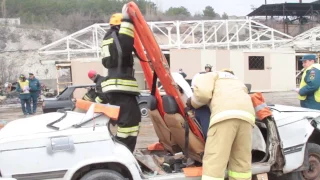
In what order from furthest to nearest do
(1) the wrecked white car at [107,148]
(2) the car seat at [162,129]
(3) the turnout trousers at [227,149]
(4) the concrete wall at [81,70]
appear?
(4) the concrete wall at [81,70], (2) the car seat at [162,129], (3) the turnout trousers at [227,149], (1) the wrecked white car at [107,148]

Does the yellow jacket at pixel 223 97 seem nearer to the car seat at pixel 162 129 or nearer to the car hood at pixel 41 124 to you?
the car seat at pixel 162 129

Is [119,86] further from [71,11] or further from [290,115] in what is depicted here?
[71,11]

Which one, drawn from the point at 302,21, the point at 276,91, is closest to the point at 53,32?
the point at 302,21

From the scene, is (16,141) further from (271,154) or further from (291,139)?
(291,139)

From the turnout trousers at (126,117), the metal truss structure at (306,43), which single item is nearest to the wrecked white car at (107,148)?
the turnout trousers at (126,117)

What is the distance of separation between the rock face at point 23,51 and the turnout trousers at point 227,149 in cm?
3522

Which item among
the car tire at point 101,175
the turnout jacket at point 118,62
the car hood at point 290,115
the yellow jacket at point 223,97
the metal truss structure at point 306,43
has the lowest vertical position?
the car tire at point 101,175

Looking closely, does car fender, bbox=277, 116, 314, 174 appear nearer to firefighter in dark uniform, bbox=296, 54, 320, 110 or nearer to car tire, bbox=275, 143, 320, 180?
car tire, bbox=275, 143, 320, 180

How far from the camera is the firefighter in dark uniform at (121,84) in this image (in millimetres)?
3924

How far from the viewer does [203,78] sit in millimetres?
3703

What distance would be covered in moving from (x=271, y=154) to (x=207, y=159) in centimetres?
92

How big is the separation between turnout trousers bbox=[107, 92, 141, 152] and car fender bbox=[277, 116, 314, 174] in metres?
1.57

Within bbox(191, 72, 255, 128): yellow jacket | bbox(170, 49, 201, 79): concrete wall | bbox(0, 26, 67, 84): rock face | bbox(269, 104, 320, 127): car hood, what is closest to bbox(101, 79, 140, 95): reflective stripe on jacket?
bbox(191, 72, 255, 128): yellow jacket

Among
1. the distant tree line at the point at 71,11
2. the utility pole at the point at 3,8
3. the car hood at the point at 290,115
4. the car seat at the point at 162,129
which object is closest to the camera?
the car hood at the point at 290,115
